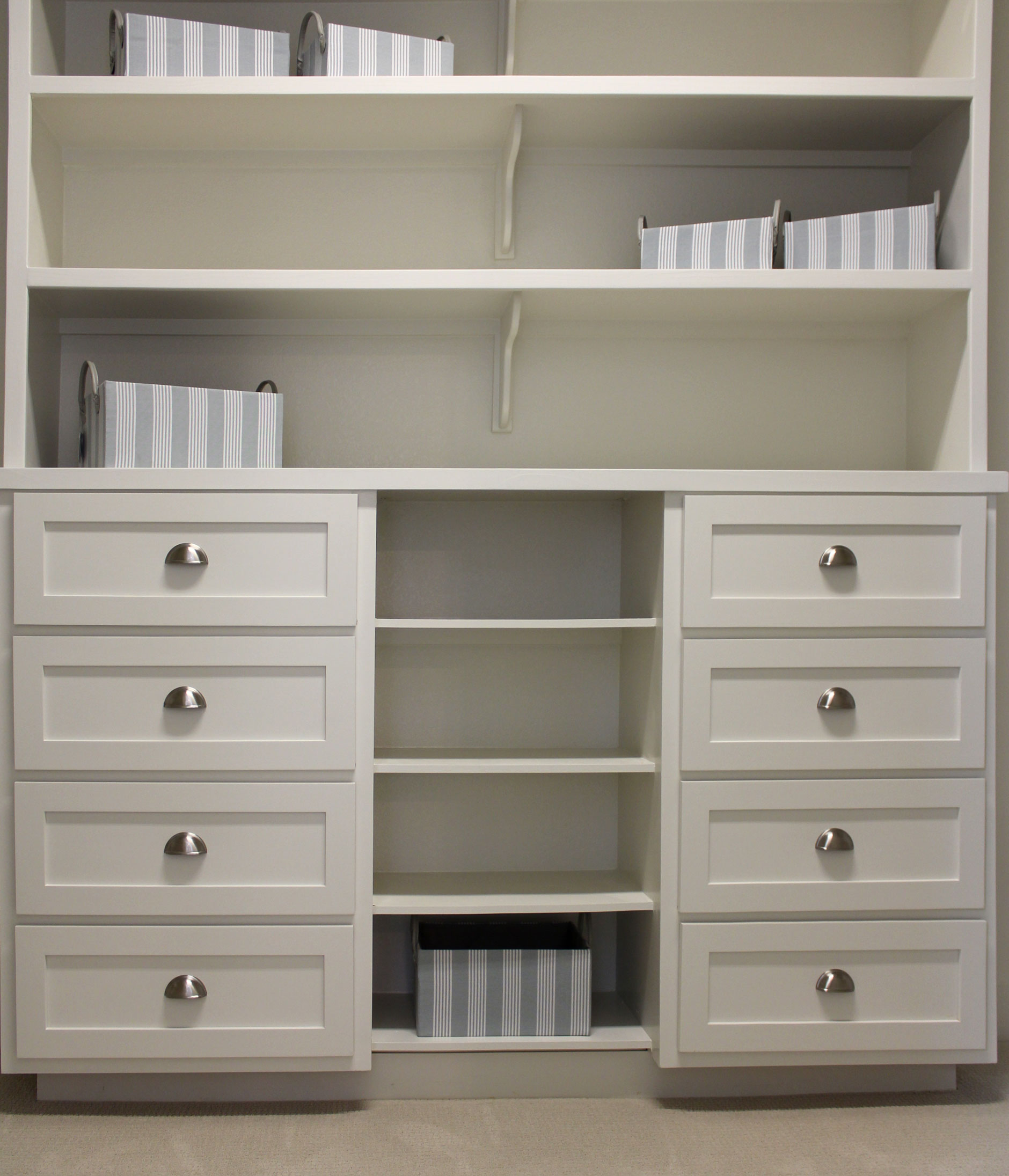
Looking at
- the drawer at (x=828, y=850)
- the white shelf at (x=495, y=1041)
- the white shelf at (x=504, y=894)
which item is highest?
the drawer at (x=828, y=850)

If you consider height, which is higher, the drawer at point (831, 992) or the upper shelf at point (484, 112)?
the upper shelf at point (484, 112)

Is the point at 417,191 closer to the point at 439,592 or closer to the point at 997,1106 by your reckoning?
the point at 439,592

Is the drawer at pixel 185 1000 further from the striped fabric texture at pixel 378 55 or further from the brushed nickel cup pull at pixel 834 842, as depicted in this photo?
the striped fabric texture at pixel 378 55

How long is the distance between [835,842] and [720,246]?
108 centimetres

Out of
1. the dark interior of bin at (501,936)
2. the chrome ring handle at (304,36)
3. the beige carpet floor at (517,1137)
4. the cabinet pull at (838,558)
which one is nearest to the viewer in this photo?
the beige carpet floor at (517,1137)

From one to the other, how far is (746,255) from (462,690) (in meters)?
1.02

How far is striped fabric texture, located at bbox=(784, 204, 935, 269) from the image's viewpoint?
5.94 feet

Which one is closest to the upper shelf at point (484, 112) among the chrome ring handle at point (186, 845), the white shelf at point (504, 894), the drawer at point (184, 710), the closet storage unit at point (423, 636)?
the closet storage unit at point (423, 636)

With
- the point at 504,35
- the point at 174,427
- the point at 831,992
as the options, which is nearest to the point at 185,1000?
the point at 174,427

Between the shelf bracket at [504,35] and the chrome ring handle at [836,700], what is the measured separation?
1.34 meters

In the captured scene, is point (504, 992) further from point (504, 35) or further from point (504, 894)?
point (504, 35)

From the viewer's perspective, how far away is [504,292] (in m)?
1.79

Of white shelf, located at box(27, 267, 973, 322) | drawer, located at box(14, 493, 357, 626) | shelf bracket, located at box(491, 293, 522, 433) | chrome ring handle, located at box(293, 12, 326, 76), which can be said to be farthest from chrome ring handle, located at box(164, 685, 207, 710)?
shelf bracket, located at box(491, 293, 522, 433)

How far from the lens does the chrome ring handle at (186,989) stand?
1667 mm
